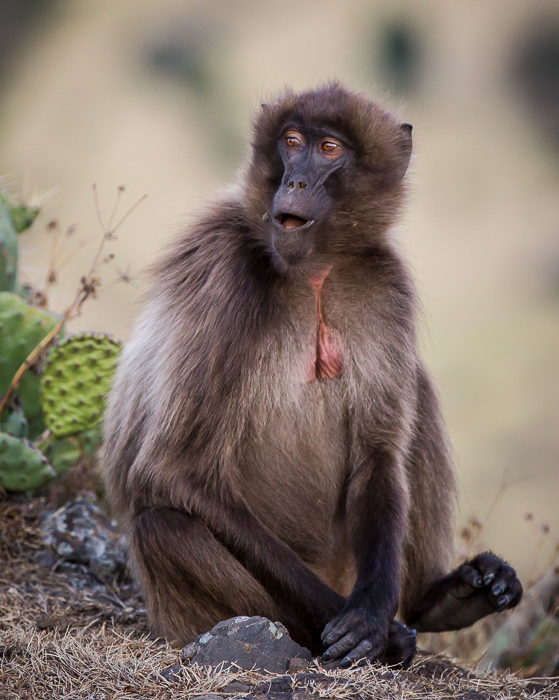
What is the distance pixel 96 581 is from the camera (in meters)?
4.46

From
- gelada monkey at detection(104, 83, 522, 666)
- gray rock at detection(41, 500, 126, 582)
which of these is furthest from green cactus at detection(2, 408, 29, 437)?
gelada monkey at detection(104, 83, 522, 666)

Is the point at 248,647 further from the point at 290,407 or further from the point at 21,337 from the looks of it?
the point at 21,337

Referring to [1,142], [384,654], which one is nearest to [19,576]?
[384,654]

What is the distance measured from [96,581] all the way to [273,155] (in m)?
2.22

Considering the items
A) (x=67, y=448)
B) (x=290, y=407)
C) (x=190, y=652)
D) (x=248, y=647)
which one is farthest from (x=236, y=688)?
(x=67, y=448)

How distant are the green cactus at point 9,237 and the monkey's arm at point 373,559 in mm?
2473

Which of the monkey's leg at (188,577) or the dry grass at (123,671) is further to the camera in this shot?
the monkey's leg at (188,577)

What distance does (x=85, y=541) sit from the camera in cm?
454

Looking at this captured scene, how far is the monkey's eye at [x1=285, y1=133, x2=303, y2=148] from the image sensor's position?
360 centimetres

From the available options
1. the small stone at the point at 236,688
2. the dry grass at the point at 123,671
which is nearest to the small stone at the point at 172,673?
the dry grass at the point at 123,671

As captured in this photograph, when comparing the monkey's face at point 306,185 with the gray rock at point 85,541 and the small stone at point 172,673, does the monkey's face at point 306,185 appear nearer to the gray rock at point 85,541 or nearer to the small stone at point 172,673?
the small stone at point 172,673

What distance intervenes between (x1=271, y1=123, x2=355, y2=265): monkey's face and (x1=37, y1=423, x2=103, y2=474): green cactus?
2047 millimetres

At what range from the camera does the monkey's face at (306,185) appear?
3447 mm

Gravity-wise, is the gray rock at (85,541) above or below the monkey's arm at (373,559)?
below
